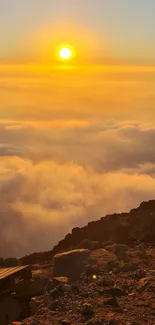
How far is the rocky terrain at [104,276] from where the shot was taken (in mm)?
12922

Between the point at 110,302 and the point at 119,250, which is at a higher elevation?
the point at 119,250

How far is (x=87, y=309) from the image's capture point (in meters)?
13.0

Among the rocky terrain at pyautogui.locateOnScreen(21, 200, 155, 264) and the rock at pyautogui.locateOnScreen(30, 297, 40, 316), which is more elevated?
the rocky terrain at pyautogui.locateOnScreen(21, 200, 155, 264)

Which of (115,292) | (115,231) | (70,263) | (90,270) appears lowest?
(115,292)

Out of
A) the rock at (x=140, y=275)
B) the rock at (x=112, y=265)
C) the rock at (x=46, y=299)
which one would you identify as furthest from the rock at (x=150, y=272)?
the rock at (x=46, y=299)

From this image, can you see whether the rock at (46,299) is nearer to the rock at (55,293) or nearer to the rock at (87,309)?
the rock at (55,293)

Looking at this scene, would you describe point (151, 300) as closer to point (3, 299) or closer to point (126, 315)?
point (126, 315)

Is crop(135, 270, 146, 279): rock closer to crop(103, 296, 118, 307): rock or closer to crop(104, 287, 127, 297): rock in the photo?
crop(104, 287, 127, 297): rock

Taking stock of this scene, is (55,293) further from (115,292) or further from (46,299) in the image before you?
(115,292)

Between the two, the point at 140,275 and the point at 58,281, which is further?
the point at 58,281

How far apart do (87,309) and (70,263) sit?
4332mm

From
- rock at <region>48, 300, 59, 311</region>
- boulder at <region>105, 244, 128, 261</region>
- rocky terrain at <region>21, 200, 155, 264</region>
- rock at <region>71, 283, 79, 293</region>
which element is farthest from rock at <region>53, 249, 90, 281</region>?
rocky terrain at <region>21, 200, 155, 264</region>

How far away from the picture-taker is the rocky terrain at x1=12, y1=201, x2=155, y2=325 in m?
12.9

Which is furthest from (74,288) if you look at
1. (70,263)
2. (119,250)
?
(119,250)
